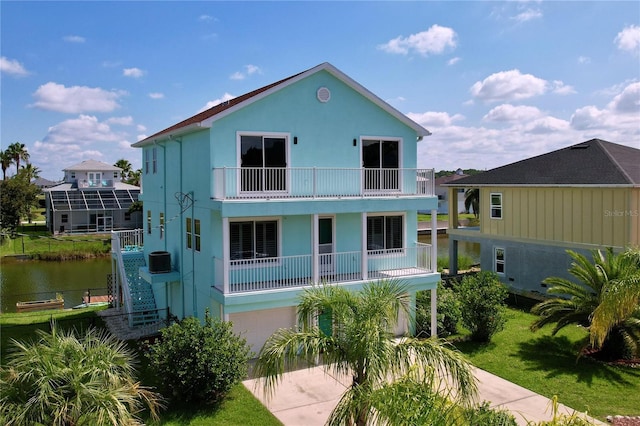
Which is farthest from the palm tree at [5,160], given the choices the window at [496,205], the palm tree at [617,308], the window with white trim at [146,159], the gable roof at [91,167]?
A: the palm tree at [617,308]

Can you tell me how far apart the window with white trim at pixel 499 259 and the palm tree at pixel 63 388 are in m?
20.8

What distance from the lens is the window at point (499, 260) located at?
83.9 feet

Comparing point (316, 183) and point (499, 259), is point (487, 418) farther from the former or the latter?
point (499, 259)

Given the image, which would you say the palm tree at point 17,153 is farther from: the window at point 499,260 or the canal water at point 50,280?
the window at point 499,260

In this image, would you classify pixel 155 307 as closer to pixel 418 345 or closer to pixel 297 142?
pixel 297 142

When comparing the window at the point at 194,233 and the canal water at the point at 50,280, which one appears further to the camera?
the canal water at the point at 50,280

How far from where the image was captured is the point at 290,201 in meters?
15.6

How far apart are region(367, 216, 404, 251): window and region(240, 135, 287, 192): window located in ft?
12.2

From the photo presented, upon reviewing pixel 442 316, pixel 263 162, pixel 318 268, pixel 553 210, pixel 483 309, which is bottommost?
pixel 442 316

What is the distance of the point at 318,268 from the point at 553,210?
12262mm

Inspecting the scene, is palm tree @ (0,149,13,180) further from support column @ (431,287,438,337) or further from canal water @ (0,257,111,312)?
support column @ (431,287,438,337)

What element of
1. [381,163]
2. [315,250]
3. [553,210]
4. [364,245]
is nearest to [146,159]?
[381,163]

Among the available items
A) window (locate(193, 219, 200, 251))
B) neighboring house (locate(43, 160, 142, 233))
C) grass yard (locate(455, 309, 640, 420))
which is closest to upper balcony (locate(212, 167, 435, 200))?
window (locate(193, 219, 200, 251))

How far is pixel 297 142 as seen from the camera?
55.6 ft
